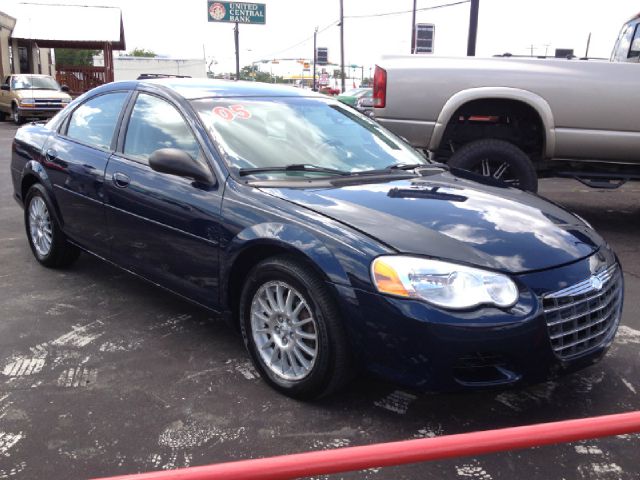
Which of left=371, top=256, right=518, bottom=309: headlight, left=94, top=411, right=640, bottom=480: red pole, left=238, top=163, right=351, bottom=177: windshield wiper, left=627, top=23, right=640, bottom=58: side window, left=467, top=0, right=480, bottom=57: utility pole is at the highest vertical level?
left=467, top=0, right=480, bottom=57: utility pole

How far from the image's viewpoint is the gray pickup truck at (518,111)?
6102 millimetres

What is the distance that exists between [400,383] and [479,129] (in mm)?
4479

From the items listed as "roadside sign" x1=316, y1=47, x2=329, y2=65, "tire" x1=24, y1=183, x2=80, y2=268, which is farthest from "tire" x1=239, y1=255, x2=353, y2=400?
"roadside sign" x1=316, y1=47, x2=329, y2=65

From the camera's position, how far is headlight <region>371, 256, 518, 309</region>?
2.55 metres

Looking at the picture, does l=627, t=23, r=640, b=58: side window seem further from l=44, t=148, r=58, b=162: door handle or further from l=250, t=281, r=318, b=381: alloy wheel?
l=44, t=148, r=58, b=162: door handle

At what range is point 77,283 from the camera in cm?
478

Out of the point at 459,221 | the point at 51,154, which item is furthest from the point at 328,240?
the point at 51,154

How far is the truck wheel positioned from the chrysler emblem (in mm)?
3305

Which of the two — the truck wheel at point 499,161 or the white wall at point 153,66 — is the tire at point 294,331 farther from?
the white wall at point 153,66

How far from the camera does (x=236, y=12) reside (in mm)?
37188

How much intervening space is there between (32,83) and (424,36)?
1357 centimetres

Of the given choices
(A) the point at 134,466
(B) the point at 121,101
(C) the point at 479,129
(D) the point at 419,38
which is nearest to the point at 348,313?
(A) the point at 134,466

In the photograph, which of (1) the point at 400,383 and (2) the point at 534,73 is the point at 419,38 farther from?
(1) the point at 400,383

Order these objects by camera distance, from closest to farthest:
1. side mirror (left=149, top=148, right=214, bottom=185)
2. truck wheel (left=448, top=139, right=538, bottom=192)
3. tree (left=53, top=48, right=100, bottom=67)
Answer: side mirror (left=149, top=148, right=214, bottom=185) → truck wheel (left=448, top=139, right=538, bottom=192) → tree (left=53, top=48, right=100, bottom=67)
